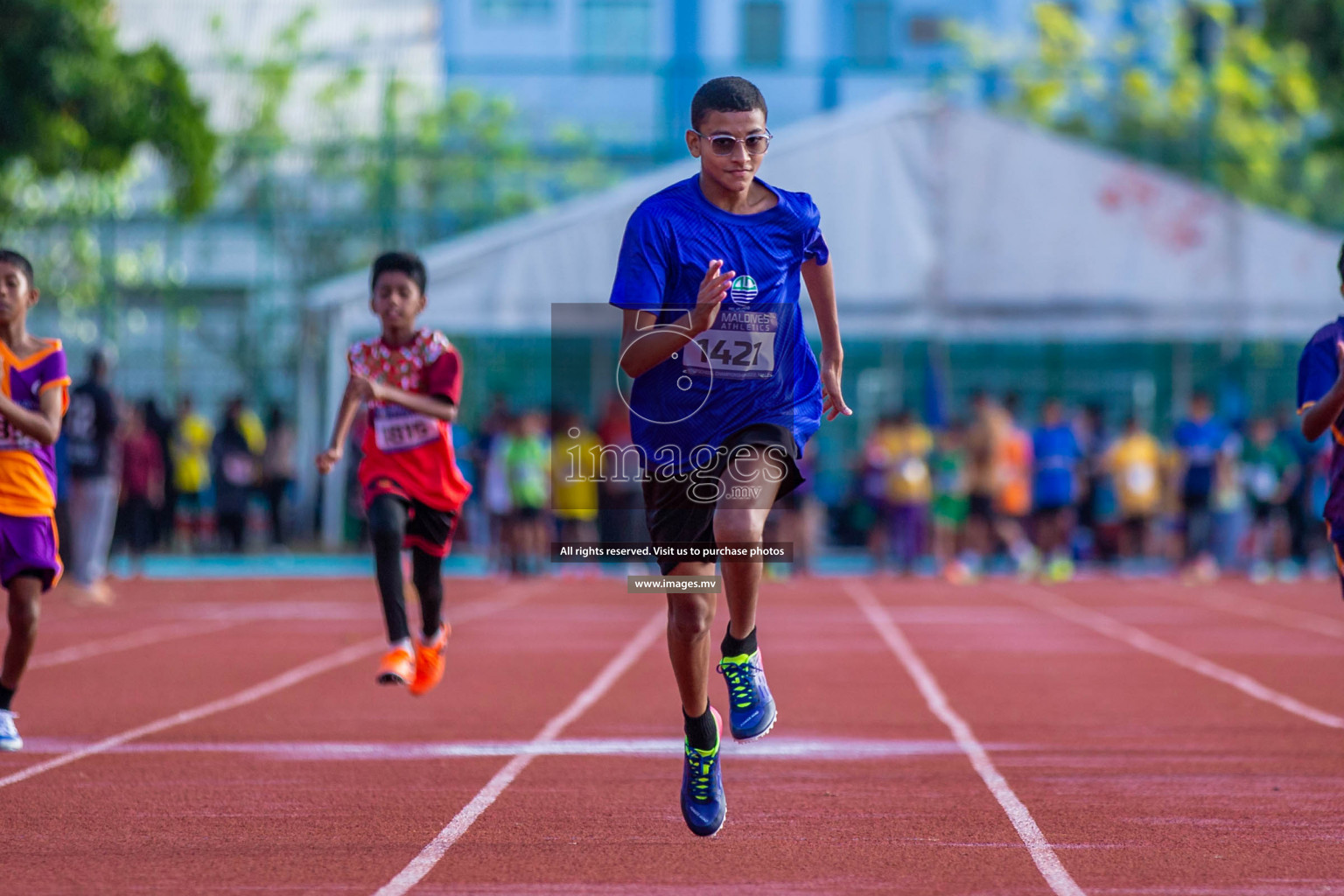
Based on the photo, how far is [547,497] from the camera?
2120 cm

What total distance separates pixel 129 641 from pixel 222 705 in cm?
404

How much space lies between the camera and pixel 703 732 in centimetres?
520

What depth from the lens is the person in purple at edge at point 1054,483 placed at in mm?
19906

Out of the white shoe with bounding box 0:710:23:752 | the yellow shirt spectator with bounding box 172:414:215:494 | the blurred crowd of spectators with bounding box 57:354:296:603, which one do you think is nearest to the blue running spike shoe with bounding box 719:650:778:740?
the white shoe with bounding box 0:710:23:752

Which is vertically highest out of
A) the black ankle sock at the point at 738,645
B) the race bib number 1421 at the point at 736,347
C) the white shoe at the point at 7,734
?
the race bib number 1421 at the point at 736,347

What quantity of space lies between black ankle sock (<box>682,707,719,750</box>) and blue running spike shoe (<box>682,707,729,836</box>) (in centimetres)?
1

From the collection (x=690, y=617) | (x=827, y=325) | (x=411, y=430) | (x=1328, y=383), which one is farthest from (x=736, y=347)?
(x=411, y=430)

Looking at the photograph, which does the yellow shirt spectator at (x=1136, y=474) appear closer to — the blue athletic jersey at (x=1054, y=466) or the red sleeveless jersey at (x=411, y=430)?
the blue athletic jersey at (x=1054, y=466)

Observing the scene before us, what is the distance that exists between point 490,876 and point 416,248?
20.1 meters

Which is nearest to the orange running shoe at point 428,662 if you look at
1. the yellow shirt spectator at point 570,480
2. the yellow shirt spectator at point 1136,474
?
the yellow shirt spectator at point 570,480

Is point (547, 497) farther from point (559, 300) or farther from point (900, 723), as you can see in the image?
point (900, 723)

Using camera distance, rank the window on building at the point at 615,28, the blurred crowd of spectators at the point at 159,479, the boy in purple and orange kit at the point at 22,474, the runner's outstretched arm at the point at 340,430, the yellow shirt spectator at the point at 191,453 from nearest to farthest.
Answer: the boy in purple and orange kit at the point at 22,474, the runner's outstretched arm at the point at 340,430, the blurred crowd of spectators at the point at 159,479, the yellow shirt spectator at the point at 191,453, the window on building at the point at 615,28

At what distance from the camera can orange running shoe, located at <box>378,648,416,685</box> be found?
7223mm

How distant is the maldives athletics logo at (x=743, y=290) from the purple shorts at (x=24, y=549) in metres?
3.06
